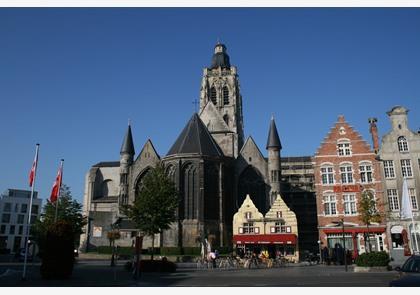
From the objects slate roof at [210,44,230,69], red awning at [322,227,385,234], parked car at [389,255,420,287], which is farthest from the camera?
slate roof at [210,44,230,69]

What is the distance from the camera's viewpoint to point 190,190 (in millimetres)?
46781

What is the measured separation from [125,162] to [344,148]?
29.9 m

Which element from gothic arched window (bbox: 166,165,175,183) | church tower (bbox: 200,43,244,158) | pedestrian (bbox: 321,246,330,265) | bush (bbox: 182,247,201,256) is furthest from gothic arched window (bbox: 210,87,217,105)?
pedestrian (bbox: 321,246,330,265)

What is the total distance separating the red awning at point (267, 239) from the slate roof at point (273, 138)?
43.8ft

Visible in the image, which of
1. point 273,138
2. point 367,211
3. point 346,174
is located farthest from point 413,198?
point 273,138

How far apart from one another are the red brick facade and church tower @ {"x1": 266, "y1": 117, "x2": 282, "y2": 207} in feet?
33.7

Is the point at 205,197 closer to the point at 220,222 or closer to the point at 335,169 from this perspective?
the point at 220,222

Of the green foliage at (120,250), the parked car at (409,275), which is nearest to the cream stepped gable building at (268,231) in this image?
the green foliage at (120,250)

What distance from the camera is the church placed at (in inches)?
1793

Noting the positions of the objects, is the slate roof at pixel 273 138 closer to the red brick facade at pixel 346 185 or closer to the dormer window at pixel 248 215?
the dormer window at pixel 248 215

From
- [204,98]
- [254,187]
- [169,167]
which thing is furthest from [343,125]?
[204,98]

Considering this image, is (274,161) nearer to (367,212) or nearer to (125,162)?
(367,212)

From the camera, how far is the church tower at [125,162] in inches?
2074

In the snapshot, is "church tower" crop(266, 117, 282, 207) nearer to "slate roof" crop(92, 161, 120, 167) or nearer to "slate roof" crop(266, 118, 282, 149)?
"slate roof" crop(266, 118, 282, 149)
